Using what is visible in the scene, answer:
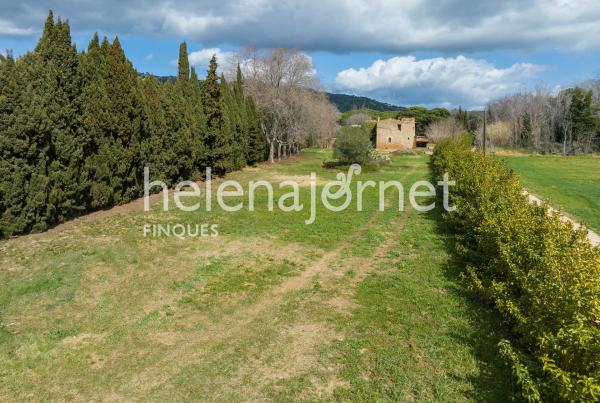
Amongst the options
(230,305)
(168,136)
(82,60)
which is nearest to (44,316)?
(230,305)

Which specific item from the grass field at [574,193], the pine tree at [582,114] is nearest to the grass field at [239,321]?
the grass field at [574,193]

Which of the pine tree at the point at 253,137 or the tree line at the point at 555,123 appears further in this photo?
the tree line at the point at 555,123

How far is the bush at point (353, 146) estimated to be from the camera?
27.8 metres

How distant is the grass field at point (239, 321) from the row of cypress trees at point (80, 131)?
1206 mm

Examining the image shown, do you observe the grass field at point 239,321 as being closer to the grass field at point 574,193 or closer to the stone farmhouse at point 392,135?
the grass field at point 574,193

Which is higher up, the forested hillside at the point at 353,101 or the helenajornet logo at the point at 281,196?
the forested hillside at the point at 353,101

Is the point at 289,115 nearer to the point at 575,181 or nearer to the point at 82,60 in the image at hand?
the point at 575,181

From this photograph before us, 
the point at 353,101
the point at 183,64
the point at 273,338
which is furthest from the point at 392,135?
the point at 353,101

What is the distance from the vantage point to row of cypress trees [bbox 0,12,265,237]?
9.38m

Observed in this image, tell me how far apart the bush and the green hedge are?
19.6 meters

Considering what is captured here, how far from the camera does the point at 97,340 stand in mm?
5426

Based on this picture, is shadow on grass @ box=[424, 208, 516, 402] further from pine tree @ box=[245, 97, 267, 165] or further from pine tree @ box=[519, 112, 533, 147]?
pine tree @ box=[519, 112, 533, 147]

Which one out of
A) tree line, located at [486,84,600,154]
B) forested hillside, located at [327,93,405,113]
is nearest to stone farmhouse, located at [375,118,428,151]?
tree line, located at [486,84,600,154]

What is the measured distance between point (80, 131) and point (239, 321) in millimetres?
8494
